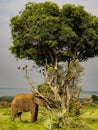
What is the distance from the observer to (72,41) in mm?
28141

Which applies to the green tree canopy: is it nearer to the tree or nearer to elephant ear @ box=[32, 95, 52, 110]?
the tree

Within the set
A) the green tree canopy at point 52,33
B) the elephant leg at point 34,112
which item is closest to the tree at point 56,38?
the green tree canopy at point 52,33

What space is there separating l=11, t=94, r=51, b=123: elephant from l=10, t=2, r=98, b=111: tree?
1.13 m

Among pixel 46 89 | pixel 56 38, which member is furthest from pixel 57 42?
pixel 46 89

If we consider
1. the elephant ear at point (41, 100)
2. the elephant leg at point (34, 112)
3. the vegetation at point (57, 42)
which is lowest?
the elephant leg at point (34, 112)

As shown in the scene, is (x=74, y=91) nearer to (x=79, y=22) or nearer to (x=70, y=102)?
(x=70, y=102)

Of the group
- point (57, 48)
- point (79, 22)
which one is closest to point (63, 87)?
point (57, 48)

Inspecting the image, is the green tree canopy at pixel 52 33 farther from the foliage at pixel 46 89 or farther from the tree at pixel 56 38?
the foliage at pixel 46 89

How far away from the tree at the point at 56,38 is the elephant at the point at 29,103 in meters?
1.13

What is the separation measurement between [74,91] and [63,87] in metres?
1.06

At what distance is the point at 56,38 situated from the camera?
27703 millimetres

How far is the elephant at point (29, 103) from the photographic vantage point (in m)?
29.0

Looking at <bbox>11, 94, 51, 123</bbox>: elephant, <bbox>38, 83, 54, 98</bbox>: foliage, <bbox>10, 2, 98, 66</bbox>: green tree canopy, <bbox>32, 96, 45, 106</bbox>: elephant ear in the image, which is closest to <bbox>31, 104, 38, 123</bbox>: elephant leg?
<bbox>11, 94, 51, 123</bbox>: elephant

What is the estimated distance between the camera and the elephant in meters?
29.0
